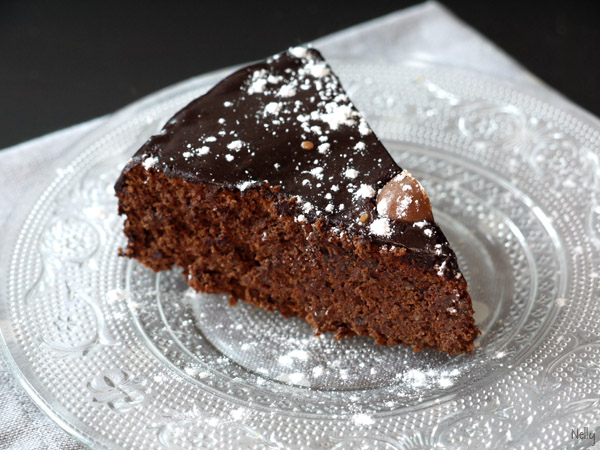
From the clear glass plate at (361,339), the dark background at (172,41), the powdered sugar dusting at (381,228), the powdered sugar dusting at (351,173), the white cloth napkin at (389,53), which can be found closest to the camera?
the clear glass plate at (361,339)

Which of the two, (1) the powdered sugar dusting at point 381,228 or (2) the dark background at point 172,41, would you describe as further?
(2) the dark background at point 172,41

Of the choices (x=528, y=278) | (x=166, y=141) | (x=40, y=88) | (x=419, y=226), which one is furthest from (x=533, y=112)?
(x=40, y=88)

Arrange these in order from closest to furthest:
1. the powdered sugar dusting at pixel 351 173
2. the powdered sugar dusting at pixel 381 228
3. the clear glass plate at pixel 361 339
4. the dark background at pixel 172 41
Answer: the clear glass plate at pixel 361 339 → the powdered sugar dusting at pixel 381 228 → the powdered sugar dusting at pixel 351 173 → the dark background at pixel 172 41

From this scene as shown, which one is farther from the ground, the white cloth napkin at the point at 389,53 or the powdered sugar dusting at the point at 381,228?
the powdered sugar dusting at the point at 381,228

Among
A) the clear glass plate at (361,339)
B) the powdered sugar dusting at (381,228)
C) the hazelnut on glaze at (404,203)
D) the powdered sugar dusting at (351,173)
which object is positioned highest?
the powdered sugar dusting at (351,173)

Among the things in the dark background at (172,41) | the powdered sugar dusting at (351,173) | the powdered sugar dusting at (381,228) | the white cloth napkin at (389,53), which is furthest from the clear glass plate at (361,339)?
the dark background at (172,41)

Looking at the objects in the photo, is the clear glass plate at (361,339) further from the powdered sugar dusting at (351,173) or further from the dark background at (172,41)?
the dark background at (172,41)

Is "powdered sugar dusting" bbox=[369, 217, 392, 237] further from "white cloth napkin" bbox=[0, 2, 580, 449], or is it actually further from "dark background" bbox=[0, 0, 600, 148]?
"dark background" bbox=[0, 0, 600, 148]

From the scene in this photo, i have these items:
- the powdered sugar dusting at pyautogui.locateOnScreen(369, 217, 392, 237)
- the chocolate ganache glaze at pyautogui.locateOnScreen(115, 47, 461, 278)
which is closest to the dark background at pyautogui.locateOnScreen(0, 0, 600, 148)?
the chocolate ganache glaze at pyautogui.locateOnScreen(115, 47, 461, 278)
